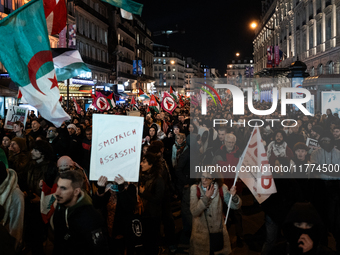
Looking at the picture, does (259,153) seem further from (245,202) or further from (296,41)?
(296,41)

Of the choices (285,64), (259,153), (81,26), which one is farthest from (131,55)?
(259,153)

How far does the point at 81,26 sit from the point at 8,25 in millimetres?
46037

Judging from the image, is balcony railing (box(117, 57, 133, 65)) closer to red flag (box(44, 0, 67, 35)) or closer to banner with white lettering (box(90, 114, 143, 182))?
red flag (box(44, 0, 67, 35))

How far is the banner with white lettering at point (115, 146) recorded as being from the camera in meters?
4.05

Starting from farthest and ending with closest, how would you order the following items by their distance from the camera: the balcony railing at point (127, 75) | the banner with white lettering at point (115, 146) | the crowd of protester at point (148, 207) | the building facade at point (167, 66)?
the building facade at point (167, 66), the balcony railing at point (127, 75), the banner with white lettering at point (115, 146), the crowd of protester at point (148, 207)

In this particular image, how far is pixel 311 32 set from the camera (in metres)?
36.7

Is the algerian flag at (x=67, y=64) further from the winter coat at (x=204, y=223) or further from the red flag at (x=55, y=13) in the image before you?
the winter coat at (x=204, y=223)

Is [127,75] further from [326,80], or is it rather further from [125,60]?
[326,80]

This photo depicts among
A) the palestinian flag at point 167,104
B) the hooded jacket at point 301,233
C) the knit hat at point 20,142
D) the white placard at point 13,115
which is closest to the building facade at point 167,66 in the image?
the palestinian flag at point 167,104

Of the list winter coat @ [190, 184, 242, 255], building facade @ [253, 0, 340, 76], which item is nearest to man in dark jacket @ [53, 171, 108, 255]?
winter coat @ [190, 184, 242, 255]

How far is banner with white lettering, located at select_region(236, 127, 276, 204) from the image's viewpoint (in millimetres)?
4469

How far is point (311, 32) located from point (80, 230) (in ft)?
125

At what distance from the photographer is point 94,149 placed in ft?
13.3

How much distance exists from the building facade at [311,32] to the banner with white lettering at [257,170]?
867 inches
